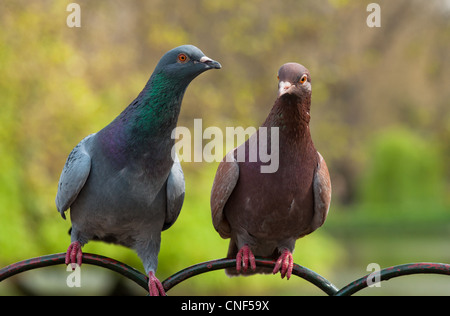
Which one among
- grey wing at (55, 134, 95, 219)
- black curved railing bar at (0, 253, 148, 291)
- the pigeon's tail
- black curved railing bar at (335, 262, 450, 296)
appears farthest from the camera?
the pigeon's tail

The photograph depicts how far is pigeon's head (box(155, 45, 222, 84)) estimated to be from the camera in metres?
2.58

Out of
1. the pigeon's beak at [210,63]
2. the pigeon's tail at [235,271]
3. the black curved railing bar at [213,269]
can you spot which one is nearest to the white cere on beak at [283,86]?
the pigeon's beak at [210,63]

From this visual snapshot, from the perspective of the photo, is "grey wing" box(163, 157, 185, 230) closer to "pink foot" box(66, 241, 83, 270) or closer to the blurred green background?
"pink foot" box(66, 241, 83, 270)

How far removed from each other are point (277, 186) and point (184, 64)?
2.32 ft

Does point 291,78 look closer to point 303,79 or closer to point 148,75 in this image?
point 303,79

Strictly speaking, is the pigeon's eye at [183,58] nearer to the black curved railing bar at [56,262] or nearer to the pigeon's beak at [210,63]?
the pigeon's beak at [210,63]

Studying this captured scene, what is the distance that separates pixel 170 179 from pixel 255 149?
0.46 m

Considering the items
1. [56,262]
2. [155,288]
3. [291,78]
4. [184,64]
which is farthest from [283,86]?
[56,262]

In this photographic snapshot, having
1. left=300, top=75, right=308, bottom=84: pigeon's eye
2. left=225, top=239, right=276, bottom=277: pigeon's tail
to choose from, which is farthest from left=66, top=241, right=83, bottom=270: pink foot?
left=300, top=75, right=308, bottom=84: pigeon's eye

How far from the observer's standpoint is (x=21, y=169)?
29.5 ft

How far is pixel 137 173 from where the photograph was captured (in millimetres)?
2721

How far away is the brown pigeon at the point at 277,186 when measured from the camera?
2.64m
